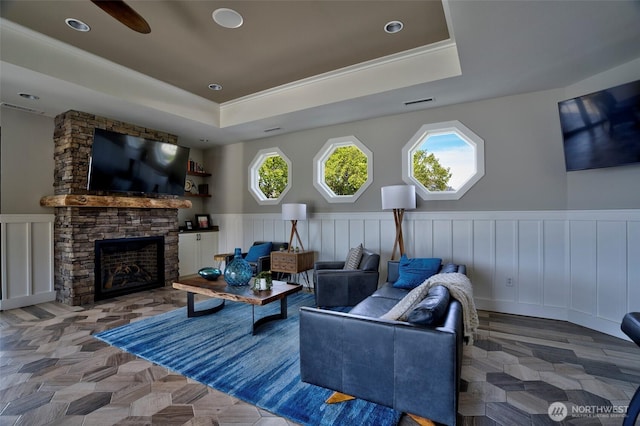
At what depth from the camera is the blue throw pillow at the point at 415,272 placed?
10.8 feet

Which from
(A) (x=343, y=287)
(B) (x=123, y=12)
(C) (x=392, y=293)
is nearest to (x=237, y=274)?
(A) (x=343, y=287)

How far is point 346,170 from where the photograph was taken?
4.87 metres

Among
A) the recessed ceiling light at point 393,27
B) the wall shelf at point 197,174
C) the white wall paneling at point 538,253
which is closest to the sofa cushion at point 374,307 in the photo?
the white wall paneling at point 538,253

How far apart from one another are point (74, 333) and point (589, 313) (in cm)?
546

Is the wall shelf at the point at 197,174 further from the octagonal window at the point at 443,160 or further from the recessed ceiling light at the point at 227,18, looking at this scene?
the octagonal window at the point at 443,160

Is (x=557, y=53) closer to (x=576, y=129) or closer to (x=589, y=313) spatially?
(x=576, y=129)

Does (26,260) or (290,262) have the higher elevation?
(26,260)

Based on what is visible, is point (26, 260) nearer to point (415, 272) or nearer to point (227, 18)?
point (227, 18)

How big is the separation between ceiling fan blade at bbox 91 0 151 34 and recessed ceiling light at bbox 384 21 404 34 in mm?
2042

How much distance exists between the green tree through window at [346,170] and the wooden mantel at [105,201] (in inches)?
111

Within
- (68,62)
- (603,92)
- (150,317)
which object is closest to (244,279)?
(150,317)

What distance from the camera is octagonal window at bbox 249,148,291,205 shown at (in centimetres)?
553

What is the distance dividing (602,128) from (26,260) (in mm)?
6990

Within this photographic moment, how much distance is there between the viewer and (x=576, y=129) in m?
3.11
